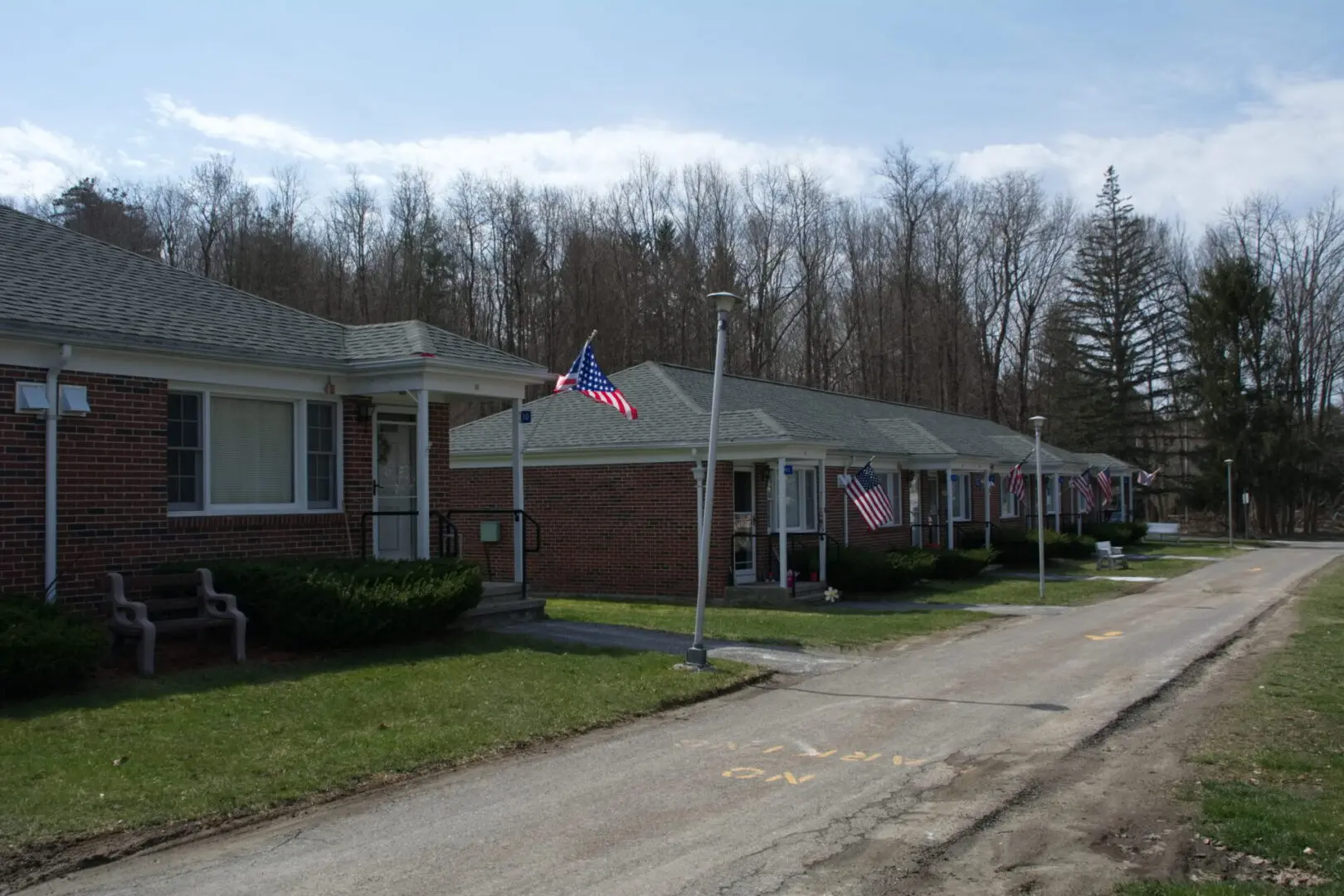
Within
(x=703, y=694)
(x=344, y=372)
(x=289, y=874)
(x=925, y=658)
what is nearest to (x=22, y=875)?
(x=289, y=874)

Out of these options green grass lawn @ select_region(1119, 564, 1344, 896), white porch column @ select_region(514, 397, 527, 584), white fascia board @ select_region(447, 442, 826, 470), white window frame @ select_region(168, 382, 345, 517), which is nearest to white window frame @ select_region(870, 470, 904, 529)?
white fascia board @ select_region(447, 442, 826, 470)

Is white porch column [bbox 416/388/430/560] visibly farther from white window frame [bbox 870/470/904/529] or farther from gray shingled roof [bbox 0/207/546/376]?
white window frame [bbox 870/470/904/529]

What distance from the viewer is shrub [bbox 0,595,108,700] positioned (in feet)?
29.6

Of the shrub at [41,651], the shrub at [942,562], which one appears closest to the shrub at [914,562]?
the shrub at [942,562]

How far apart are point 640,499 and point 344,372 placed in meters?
8.99

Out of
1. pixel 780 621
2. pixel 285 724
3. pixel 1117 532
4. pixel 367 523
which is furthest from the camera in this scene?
pixel 1117 532

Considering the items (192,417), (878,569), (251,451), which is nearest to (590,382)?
(251,451)

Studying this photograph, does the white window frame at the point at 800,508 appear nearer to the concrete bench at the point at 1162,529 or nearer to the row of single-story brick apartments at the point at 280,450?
the row of single-story brick apartments at the point at 280,450

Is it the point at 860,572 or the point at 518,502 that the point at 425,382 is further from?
the point at 860,572

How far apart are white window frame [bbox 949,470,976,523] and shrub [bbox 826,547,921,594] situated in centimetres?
987

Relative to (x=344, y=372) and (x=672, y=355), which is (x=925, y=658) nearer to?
(x=344, y=372)

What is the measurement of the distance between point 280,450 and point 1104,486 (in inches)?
1416

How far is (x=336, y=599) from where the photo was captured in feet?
38.1

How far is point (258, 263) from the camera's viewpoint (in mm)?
40500
